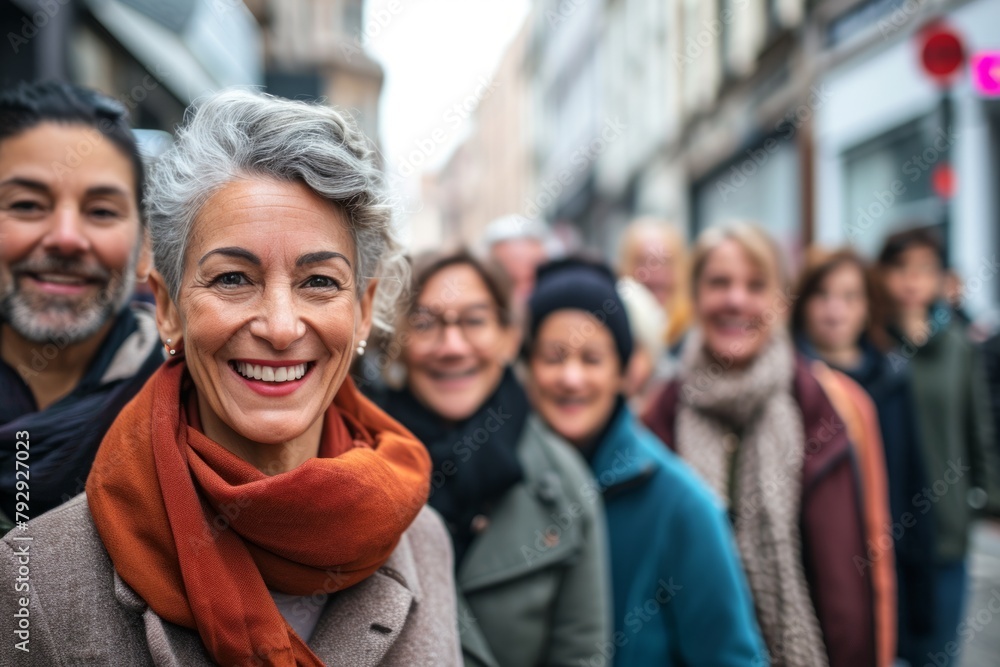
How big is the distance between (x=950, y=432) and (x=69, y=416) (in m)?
4.62

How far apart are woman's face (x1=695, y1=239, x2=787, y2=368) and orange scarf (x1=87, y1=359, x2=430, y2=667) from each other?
2.27 metres

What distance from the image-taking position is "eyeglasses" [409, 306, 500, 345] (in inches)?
112

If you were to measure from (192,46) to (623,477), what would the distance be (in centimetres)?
→ 687

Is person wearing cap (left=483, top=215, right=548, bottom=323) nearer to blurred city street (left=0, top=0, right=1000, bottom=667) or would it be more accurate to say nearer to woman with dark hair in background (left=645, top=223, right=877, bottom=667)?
blurred city street (left=0, top=0, right=1000, bottom=667)

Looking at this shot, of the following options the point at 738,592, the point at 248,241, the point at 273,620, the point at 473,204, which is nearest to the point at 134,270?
the point at 248,241

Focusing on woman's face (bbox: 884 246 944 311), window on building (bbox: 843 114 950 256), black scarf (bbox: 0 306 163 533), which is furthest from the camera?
window on building (bbox: 843 114 950 256)

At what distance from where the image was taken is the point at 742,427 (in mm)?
3473

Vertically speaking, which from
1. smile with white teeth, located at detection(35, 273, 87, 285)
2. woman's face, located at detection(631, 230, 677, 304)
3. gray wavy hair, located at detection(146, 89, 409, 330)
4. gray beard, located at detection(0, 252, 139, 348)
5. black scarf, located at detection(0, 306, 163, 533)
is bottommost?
black scarf, located at detection(0, 306, 163, 533)

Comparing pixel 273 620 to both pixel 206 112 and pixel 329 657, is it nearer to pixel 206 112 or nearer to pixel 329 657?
pixel 329 657

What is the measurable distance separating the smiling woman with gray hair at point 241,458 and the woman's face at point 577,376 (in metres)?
1.35

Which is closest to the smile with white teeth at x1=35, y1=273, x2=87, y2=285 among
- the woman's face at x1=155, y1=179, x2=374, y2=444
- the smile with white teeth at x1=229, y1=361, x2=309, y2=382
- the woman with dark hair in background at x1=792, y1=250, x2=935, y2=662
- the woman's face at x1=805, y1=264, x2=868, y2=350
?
the woman's face at x1=155, y1=179, x2=374, y2=444

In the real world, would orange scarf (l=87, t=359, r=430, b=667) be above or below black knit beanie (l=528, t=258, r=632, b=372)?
below

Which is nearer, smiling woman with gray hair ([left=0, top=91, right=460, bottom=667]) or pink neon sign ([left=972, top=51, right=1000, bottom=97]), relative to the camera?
smiling woman with gray hair ([left=0, top=91, right=460, bottom=667])

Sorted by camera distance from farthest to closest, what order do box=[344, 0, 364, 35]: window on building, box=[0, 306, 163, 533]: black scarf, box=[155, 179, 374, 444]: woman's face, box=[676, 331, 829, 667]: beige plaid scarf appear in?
box=[344, 0, 364, 35]: window on building
box=[676, 331, 829, 667]: beige plaid scarf
box=[0, 306, 163, 533]: black scarf
box=[155, 179, 374, 444]: woman's face
